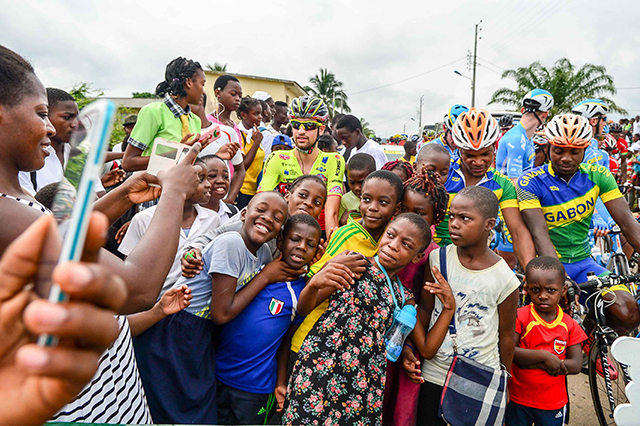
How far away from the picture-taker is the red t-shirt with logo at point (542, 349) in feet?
8.27

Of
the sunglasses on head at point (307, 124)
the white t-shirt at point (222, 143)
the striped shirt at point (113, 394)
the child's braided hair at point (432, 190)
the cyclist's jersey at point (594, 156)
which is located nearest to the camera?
the striped shirt at point (113, 394)

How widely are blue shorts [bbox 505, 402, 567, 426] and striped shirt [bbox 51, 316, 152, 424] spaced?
2.26 meters

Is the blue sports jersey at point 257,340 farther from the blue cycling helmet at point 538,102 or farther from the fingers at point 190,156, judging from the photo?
the blue cycling helmet at point 538,102

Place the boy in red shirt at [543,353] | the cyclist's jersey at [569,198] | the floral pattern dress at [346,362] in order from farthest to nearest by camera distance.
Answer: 1. the cyclist's jersey at [569,198]
2. the boy in red shirt at [543,353]
3. the floral pattern dress at [346,362]

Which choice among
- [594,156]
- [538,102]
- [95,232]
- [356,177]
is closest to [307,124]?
[356,177]

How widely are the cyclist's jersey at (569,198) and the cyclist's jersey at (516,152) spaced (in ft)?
4.91

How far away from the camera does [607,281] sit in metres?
2.97

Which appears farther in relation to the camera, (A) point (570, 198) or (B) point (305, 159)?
(B) point (305, 159)

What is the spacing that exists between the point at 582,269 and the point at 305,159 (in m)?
2.61

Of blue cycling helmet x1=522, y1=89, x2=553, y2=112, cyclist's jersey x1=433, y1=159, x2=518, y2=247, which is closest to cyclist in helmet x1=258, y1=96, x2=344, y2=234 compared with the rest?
cyclist's jersey x1=433, y1=159, x2=518, y2=247

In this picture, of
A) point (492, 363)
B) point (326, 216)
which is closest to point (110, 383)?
point (492, 363)

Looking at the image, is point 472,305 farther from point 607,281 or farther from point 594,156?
point 594,156

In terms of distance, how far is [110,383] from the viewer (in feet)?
4.89

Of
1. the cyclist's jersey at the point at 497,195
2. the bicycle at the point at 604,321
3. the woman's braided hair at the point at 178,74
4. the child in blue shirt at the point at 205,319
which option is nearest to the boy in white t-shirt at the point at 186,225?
the child in blue shirt at the point at 205,319
